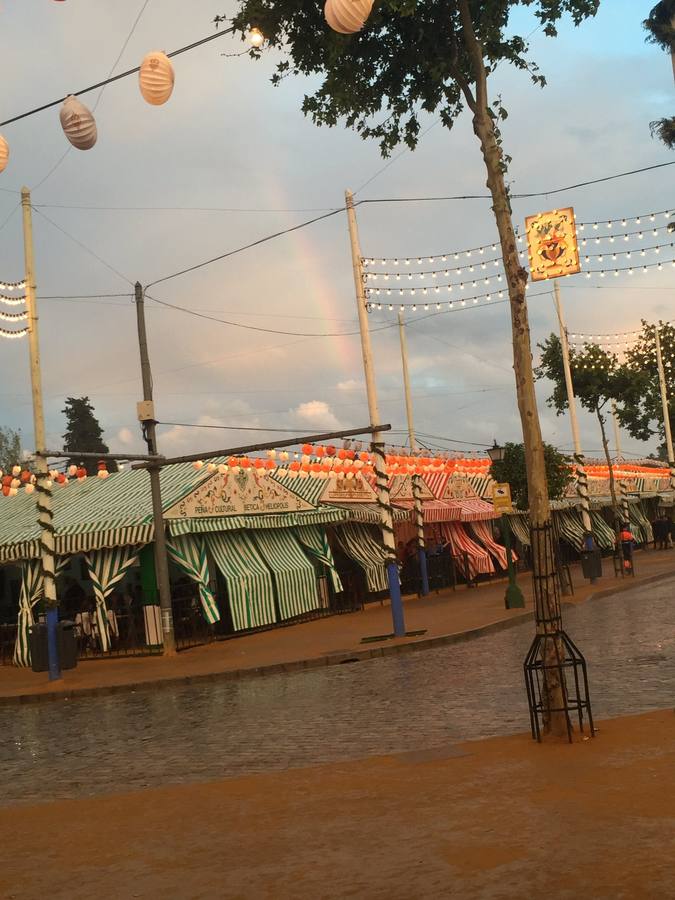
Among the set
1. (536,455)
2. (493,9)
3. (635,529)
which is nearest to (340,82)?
(493,9)

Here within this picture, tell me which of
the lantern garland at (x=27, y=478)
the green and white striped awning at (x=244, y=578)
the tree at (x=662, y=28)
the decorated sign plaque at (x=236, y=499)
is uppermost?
the tree at (x=662, y=28)

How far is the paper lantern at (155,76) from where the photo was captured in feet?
40.7

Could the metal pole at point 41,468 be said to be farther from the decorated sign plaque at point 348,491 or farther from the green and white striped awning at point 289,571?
the decorated sign plaque at point 348,491

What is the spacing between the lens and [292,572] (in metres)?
28.0

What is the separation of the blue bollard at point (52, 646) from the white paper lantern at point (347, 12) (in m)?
13.9

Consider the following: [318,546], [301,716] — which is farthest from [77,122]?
[318,546]

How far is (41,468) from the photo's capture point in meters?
20.0

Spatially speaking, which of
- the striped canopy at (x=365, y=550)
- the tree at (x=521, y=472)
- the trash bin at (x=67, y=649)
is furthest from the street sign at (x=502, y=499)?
the tree at (x=521, y=472)

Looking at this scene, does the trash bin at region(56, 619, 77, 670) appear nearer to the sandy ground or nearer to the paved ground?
the paved ground

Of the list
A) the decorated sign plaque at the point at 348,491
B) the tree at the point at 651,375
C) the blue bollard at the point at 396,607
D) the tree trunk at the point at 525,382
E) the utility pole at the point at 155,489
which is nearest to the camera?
the tree trunk at the point at 525,382

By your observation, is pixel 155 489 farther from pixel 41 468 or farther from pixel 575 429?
pixel 575 429

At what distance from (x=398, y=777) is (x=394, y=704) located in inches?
169

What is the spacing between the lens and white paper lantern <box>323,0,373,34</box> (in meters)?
9.48

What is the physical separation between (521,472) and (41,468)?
78.9 ft
